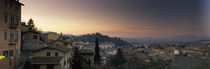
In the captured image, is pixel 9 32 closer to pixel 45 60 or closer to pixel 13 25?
pixel 13 25

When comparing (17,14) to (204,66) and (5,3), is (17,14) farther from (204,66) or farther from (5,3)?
(204,66)

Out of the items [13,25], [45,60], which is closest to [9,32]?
[13,25]

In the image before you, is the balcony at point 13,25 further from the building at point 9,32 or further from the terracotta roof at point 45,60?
the terracotta roof at point 45,60

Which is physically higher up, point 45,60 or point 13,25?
point 13,25

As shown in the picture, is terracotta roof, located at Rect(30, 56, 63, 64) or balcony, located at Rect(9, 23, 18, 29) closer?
balcony, located at Rect(9, 23, 18, 29)

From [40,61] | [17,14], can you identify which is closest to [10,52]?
[40,61]

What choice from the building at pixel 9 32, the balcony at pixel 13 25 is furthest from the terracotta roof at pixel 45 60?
the balcony at pixel 13 25

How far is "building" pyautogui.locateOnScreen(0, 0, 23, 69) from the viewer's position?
1544 cm

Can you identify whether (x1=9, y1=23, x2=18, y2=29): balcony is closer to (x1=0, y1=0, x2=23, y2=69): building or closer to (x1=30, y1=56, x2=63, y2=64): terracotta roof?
(x1=0, y1=0, x2=23, y2=69): building

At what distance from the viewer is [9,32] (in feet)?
55.1

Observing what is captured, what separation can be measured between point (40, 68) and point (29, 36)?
1210cm

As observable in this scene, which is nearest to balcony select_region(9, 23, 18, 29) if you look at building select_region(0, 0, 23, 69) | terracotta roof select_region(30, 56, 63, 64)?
building select_region(0, 0, 23, 69)

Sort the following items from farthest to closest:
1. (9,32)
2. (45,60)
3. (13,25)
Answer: (45,60), (13,25), (9,32)

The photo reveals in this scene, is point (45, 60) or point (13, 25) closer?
point (13, 25)
